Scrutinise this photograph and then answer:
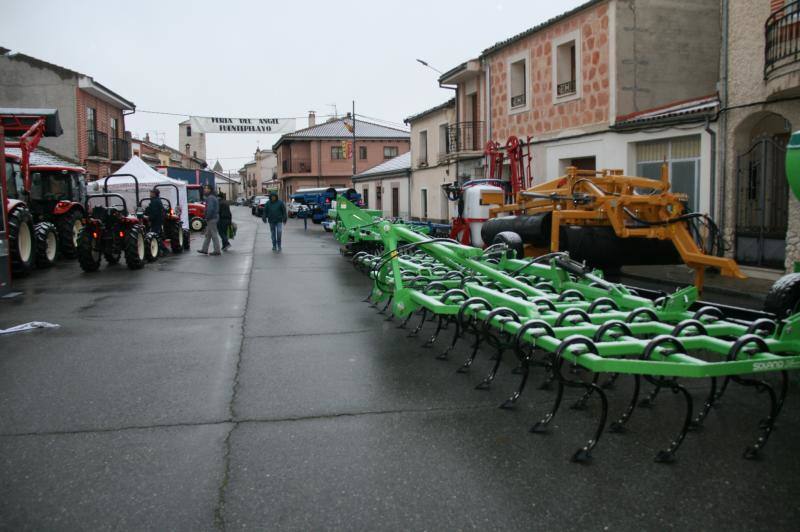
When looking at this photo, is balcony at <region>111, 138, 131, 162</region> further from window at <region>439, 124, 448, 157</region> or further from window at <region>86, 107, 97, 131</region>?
window at <region>439, 124, 448, 157</region>

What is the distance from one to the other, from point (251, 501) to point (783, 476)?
2.79 metres

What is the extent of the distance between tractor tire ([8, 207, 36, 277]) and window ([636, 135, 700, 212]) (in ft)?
43.1

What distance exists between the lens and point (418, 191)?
34.6m

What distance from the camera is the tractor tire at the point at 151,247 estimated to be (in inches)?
627

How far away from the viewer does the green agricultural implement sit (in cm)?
399

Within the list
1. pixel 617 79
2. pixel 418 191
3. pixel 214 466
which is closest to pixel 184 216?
pixel 418 191

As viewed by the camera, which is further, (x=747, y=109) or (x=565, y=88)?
(x=565, y=88)

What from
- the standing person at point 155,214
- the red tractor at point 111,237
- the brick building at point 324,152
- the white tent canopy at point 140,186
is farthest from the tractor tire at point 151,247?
the brick building at point 324,152

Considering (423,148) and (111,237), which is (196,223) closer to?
(423,148)

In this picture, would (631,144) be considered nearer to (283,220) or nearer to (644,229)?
(644,229)

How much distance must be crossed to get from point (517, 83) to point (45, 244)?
1446 centimetres

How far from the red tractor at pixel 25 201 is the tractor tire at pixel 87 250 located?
98cm

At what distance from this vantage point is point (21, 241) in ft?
43.9

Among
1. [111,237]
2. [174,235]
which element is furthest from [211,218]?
[111,237]
